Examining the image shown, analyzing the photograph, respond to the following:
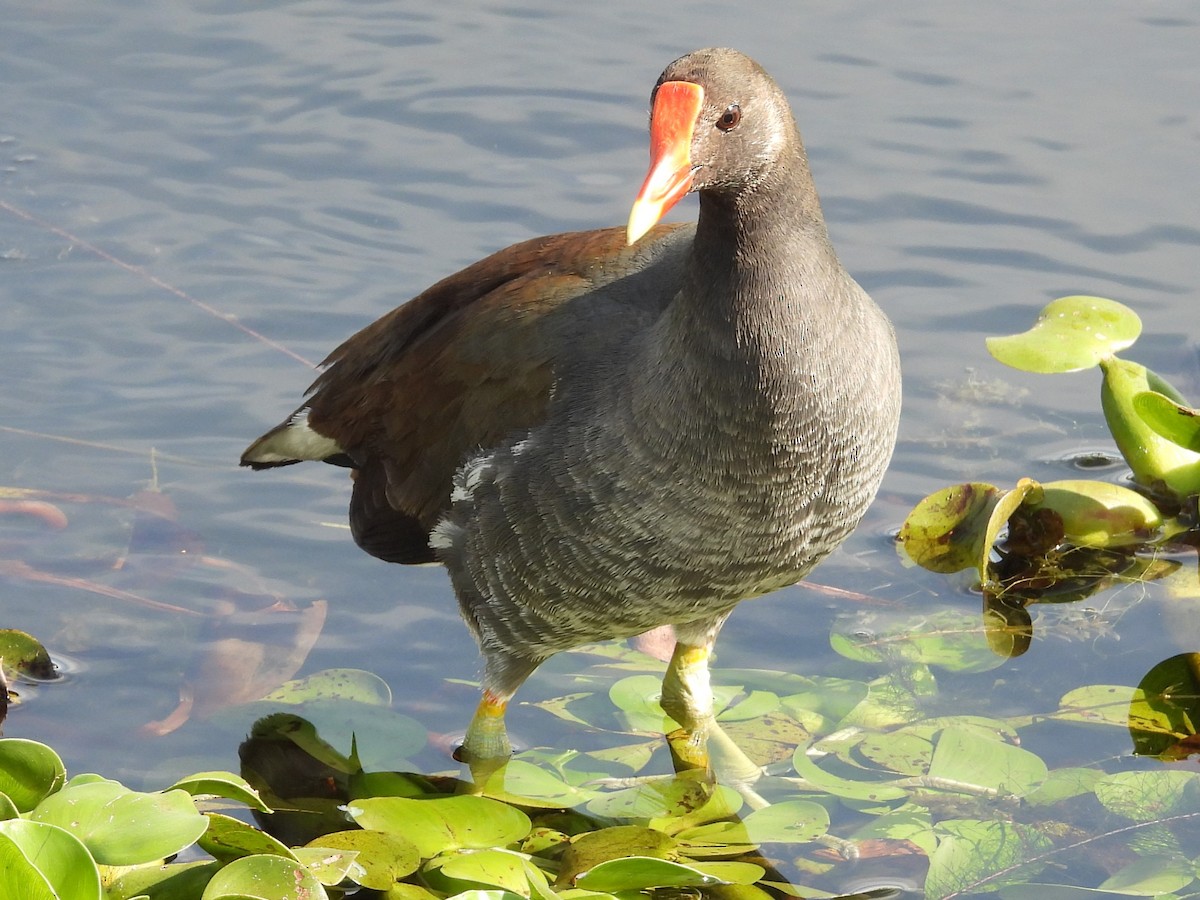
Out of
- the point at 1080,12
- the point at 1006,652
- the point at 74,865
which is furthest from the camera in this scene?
the point at 1080,12

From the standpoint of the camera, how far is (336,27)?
23.5 feet

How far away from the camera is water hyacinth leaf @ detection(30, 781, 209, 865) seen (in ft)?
9.51

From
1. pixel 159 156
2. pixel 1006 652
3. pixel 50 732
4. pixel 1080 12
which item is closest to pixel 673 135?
A: pixel 1006 652

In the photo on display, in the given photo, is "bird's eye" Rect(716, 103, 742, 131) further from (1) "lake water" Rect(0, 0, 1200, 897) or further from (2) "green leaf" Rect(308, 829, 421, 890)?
(1) "lake water" Rect(0, 0, 1200, 897)

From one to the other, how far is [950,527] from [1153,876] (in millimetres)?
1412

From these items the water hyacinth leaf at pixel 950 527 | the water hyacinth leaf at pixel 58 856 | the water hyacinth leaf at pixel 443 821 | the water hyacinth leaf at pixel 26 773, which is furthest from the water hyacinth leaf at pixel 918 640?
the water hyacinth leaf at pixel 58 856

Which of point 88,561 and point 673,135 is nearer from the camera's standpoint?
point 673,135

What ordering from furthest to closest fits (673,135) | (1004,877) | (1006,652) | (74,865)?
(1006,652) → (1004,877) → (673,135) → (74,865)

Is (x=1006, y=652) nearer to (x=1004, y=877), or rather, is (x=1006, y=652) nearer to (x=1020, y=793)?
(x=1020, y=793)

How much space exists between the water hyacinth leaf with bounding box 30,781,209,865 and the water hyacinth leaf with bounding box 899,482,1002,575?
2417mm

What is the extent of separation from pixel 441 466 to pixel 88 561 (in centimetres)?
144

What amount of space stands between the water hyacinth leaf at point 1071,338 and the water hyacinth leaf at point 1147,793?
1.23 m

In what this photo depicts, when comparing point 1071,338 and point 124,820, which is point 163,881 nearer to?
point 124,820

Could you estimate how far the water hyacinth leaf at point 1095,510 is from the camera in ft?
15.2
